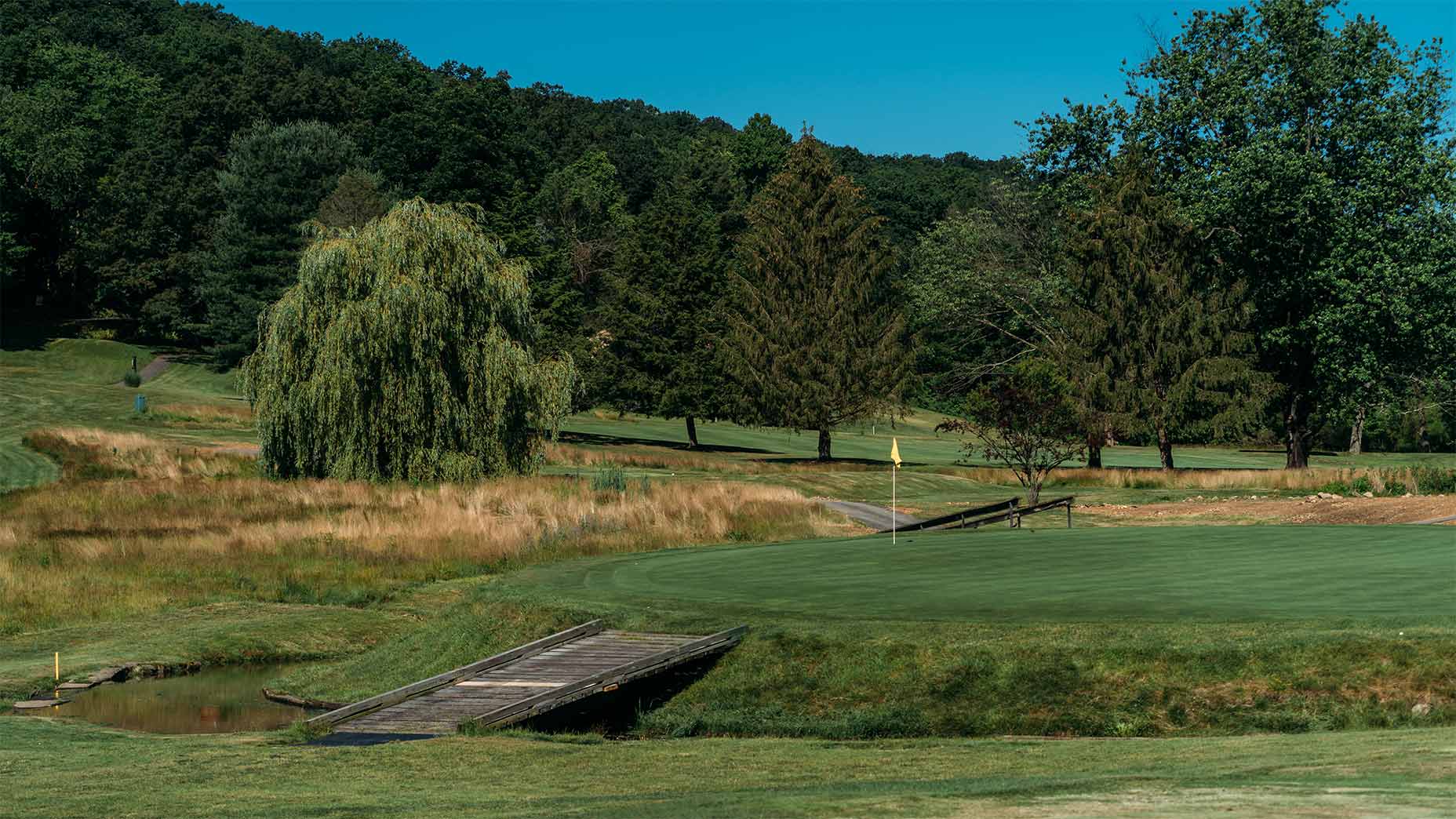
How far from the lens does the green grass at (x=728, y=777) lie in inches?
357

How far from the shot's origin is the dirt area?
33.4 meters

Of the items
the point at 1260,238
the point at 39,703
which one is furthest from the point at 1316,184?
the point at 39,703

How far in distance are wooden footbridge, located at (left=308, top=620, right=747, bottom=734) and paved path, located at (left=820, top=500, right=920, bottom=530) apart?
68.2 ft

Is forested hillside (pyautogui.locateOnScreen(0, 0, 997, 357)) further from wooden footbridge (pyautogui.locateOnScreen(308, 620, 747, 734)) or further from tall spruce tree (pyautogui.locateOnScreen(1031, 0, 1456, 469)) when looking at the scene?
wooden footbridge (pyautogui.locateOnScreen(308, 620, 747, 734))

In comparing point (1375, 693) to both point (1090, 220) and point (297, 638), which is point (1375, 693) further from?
point (1090, 220)

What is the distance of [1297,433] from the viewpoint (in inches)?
2606

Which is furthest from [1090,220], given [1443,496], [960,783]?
[960,783]

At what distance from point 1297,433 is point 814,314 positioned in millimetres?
23914

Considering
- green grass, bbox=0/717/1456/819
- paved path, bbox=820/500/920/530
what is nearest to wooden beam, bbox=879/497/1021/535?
paved path, bbox=820/500/920/530

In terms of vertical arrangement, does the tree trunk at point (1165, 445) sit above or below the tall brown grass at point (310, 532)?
above

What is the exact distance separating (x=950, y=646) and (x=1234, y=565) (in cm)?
749

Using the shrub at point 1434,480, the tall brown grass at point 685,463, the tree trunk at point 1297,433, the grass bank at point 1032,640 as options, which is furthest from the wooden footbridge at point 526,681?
the tree trunk at point 1297,433

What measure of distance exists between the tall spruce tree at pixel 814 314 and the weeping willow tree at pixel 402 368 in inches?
937

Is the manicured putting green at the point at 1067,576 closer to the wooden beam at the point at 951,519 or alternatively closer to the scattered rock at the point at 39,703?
the wooden beam at the point at 951,519
